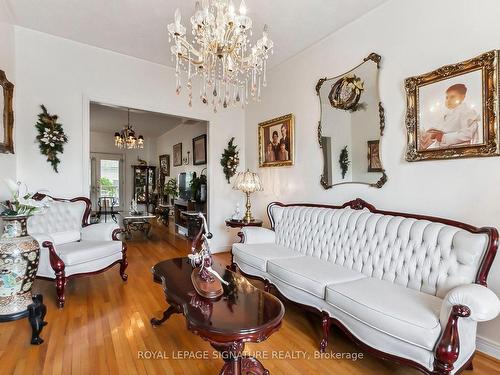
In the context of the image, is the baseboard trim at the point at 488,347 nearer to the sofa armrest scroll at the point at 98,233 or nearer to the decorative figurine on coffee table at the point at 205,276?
the decorative figurine on coffee table at the point at 205,276

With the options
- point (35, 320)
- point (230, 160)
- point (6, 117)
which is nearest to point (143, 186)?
point (230, 160)

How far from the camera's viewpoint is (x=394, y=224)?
234 centimetres

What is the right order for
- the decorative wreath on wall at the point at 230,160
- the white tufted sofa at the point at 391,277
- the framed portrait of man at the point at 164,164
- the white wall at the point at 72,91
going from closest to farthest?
the white tufted sofa at the point at 391,277 → the white wall at the point at 72,91 → the decorative wreath on wall at the point at 230,160 → the framed portrait of man at the point at 164,164

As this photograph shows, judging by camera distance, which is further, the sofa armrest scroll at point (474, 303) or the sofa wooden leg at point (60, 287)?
the sofa wooden leg at point (60, 287)

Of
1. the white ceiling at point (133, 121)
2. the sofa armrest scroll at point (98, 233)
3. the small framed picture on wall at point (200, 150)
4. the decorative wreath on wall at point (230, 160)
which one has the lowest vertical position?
the sofa armrest scroll at point (98, 233)

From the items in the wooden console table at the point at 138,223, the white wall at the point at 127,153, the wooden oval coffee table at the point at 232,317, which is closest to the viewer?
the wooden oval coffee table at the point at 232,317

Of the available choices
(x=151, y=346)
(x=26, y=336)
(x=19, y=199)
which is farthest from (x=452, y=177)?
(x=26, y=336)

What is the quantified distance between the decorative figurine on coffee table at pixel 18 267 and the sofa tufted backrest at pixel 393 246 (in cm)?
247

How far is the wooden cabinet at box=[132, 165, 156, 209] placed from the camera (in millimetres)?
9242

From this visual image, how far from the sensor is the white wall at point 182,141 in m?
6.54

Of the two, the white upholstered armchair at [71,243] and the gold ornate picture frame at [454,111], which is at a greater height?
the gold ornate picture frame at [454,111]

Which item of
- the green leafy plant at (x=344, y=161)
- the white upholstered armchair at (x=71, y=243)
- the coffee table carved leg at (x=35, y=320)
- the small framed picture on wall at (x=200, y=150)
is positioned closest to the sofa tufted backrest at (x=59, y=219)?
the white upholstered armchair at (x=71, y=243)

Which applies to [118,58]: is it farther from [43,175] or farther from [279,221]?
[279,221]

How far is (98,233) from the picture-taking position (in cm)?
338
